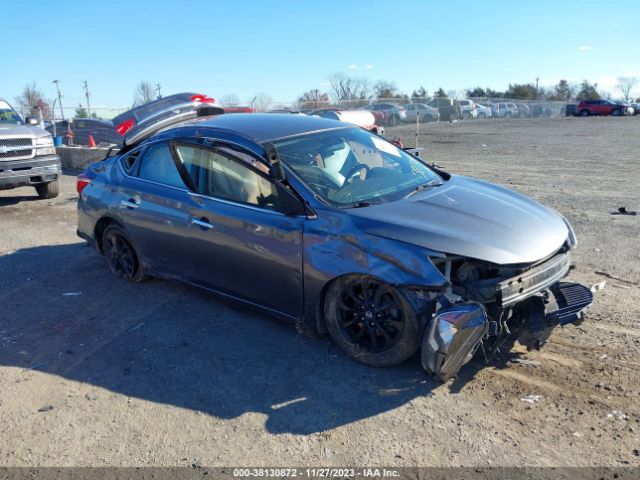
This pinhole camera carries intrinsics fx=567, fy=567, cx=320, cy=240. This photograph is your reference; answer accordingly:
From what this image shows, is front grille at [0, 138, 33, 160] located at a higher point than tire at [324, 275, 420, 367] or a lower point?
higher

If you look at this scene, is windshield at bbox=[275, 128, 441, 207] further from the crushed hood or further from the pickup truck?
the pickup truck

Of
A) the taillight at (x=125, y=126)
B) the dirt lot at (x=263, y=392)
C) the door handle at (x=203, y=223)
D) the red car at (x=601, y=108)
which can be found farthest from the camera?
the red car at (x=601, y=108)

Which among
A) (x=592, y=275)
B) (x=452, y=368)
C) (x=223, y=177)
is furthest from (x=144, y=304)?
(x=592, y=275)

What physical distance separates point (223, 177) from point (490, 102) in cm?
4995

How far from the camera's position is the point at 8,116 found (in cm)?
1103

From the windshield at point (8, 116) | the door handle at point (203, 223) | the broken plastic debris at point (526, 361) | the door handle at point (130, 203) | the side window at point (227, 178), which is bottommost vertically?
the broken plastic debris at point (526, 361)

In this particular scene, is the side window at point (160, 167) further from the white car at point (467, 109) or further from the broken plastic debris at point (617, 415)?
the white car at point (467, 109)

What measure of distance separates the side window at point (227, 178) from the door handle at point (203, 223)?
0.22m

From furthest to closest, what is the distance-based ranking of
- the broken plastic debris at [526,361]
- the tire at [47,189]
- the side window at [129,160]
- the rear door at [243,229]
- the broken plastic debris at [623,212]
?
the tire at [47,189] → the broken plastic debris at [623,212] → the side window at [129,160] → the rear door at [243,229] → the broken plastic debris at [526,361]

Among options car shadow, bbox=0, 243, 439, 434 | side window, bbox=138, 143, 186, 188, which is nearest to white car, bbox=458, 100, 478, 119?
side window, bbox=138, 143, 186, 188

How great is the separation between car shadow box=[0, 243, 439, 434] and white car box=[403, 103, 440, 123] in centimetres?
3275

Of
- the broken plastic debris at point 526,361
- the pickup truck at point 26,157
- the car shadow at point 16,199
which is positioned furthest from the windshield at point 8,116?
the broken plastic debris at point 526,361

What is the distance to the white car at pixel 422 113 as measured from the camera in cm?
3699

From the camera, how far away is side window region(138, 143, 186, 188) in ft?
16.9
